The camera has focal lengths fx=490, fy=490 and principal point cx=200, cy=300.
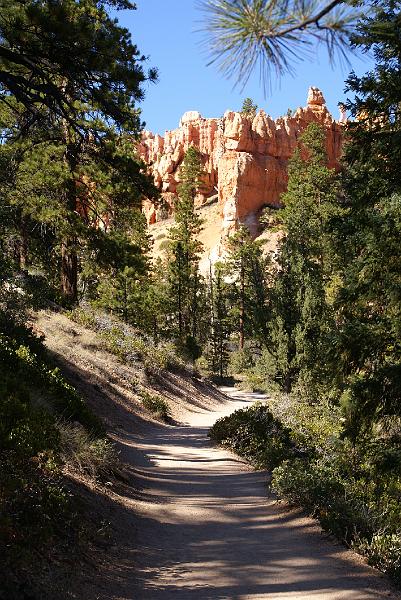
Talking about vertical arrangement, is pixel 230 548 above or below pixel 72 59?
below

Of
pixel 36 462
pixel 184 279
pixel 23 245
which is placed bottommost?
pixel 36 462

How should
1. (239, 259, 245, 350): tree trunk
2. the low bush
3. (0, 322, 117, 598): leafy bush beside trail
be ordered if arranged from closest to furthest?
(0, 322, 117, 598): leafy bush beside trail < the low bush < (239, 259, 245, 350): tree trunk

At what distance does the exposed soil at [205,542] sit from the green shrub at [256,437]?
0.38 m

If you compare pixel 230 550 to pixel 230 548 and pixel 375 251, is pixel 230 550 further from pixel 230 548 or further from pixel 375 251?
pixel 375 251

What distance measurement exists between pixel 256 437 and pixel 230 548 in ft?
18.6

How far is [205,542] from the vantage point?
5738 mm

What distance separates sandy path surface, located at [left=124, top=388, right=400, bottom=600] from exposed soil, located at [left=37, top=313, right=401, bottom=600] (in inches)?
0.4

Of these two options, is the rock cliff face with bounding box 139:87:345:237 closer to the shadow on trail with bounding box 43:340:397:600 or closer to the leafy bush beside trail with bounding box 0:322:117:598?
the leafy bush beside trail with bounding box 0:322:117:598

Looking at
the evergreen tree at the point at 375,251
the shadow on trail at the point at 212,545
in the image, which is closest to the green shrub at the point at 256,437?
the shadow on trail at the point at 212,545

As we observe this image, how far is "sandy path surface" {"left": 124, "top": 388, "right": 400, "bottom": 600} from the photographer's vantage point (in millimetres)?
4418

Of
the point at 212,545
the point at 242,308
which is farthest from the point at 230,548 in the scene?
the point at 242,308

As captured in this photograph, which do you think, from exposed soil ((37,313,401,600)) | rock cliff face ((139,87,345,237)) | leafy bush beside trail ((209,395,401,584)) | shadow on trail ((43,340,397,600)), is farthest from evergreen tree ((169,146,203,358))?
shadow on trail ((43,340,397,600))

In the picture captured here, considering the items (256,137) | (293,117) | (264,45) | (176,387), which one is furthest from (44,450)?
(293,117)

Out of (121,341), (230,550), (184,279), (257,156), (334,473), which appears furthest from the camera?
(257,156)
